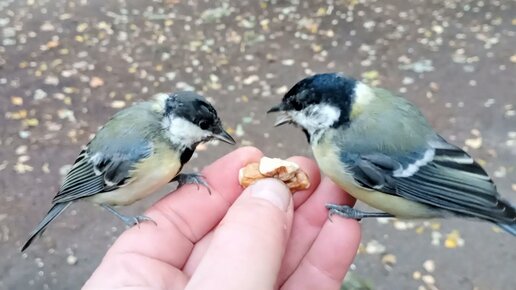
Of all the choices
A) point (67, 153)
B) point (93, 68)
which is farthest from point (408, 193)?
point (93, 68)

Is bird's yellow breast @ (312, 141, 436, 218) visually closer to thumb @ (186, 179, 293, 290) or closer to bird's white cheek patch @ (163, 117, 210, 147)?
thumb @ (186, 179, 293, 290)

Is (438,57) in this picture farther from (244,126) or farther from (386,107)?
(386,107)

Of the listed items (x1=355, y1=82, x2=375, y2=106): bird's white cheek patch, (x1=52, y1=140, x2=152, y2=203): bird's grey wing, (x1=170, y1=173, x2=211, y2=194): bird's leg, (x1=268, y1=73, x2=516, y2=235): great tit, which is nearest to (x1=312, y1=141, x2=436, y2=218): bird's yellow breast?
(x1=268, y1=73, x2=516, y2=235): great tit

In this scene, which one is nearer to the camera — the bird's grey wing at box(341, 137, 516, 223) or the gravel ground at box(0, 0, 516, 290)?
the bird's grey wing at box(341, 137, 516, 223)

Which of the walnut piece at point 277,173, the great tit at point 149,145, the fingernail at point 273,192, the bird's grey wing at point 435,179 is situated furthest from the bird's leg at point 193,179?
the bird's grey wing at point 435,179

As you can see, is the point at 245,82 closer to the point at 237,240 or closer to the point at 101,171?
the point at 101,171

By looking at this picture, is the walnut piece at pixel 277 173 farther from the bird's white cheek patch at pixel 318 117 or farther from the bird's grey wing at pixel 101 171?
the bird's grey wing at pixel 101 171

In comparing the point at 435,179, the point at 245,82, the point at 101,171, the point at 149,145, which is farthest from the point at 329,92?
the point at 245,82
